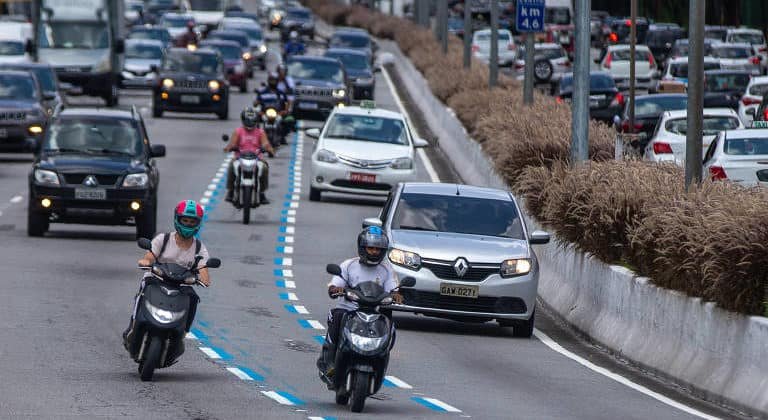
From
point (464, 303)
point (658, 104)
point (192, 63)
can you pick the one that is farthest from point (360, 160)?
point (192, 63)

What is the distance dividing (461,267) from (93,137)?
9262mm

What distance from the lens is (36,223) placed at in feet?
88.5

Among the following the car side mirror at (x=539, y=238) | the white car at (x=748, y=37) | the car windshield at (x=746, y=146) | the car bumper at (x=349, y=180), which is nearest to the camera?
the car side mirror at (x=539, y=238)

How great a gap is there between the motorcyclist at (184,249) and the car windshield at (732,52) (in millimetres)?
53351

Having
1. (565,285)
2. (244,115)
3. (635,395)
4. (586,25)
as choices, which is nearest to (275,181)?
(244,115)

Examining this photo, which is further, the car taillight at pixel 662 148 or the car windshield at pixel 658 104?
the car windshield at pixel 658 104

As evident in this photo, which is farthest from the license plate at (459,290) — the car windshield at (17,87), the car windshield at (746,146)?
the car windshield at (17,87)

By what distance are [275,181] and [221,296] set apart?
16651 millimetres

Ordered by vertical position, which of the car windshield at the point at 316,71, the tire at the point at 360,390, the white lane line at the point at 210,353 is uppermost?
the tire at the point at 360,390

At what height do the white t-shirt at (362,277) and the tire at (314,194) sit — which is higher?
the white t-shirt at (362,277)

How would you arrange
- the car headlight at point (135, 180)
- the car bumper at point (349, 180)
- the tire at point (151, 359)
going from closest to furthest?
the tire at point (151, 359) < the car headlight at point (135, 180) < the car bumper at point (349, 180)

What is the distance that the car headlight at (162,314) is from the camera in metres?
14.6

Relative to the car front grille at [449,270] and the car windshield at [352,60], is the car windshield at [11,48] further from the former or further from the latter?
the car front grille at [449,270]

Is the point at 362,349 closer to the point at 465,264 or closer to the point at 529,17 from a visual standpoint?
the point at 465,264
